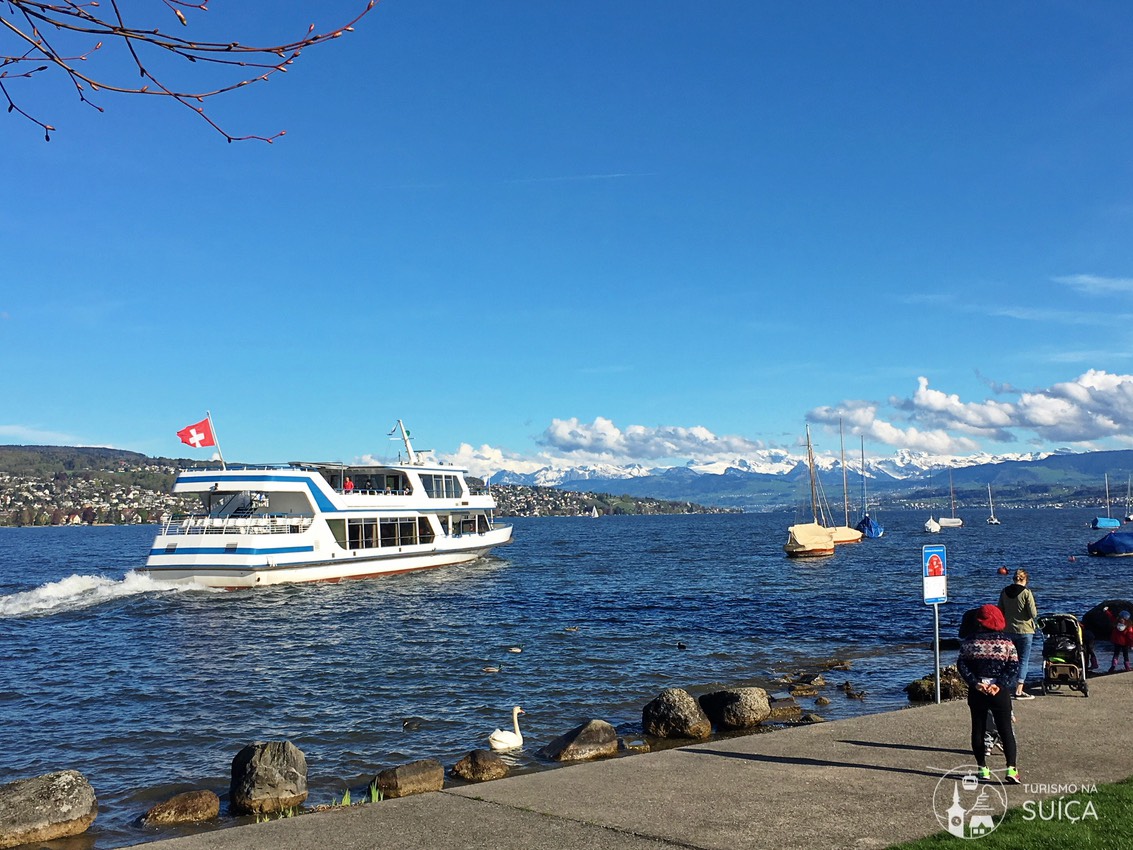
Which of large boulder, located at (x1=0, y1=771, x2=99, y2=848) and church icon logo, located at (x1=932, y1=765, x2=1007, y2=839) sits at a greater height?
church icon logo, located at (x1=932, y1=765, x2=1007, y2=839)

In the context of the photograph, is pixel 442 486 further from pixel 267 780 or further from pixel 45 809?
pixel 45 809

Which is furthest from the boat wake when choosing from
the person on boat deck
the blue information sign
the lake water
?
the person on boat deck

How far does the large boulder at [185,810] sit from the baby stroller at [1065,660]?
12.9 m

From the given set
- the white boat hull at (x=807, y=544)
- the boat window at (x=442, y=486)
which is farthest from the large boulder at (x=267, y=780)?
the white boat hull at (x=807, y=544)

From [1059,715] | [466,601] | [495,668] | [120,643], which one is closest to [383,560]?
[466,601]

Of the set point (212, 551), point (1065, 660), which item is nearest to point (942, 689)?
point (1065, 660)

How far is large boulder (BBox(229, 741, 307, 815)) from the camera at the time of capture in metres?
12.1

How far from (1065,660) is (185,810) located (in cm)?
1364

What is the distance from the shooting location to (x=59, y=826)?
11164 millimetres

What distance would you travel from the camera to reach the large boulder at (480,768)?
1298 cm

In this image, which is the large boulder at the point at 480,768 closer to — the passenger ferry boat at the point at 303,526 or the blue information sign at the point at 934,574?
the blue information sign at the point at 934,574

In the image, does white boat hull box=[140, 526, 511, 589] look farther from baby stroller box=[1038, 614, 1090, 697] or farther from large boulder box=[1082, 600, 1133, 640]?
baby stroller box=[1038, 614, 1090, 697]

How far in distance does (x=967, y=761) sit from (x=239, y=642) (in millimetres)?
25179

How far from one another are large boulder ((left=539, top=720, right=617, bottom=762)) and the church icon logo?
5680 mm
